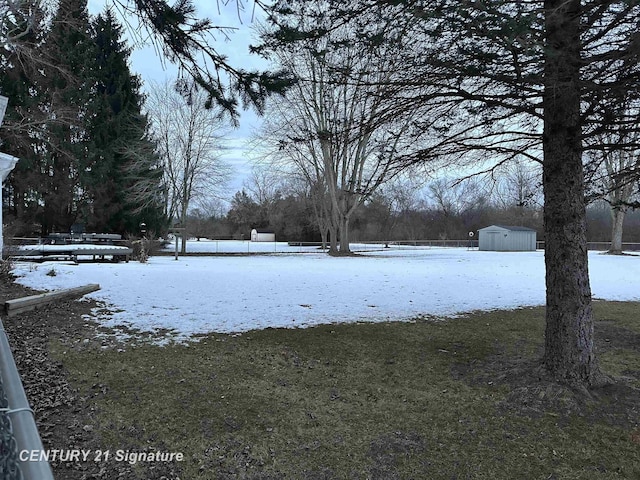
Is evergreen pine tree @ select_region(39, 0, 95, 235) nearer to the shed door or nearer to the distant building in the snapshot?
the distant building

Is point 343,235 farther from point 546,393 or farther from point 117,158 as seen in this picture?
point 546,393

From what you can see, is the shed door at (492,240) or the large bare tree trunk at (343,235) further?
the shed door at (492,240)

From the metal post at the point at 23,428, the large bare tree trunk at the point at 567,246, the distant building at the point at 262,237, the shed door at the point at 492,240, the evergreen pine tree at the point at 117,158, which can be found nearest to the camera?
the metal post at the point at 23,428

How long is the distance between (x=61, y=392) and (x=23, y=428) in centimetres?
303

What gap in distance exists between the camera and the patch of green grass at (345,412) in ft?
9.16

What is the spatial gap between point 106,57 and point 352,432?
88.4 feet

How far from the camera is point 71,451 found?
283 centimetres

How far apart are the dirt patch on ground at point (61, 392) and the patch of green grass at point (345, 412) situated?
0.12 metres

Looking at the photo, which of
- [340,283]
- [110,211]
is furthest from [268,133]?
[340,283]

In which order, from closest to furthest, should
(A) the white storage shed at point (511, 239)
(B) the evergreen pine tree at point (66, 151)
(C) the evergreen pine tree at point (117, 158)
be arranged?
(B) the evergreen pine tree at point (66, 151) → (C) the evergreen pine tree at point (117, 158) → (A) the white storage shed at point (511, 239)

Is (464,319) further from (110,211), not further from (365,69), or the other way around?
(110,211)

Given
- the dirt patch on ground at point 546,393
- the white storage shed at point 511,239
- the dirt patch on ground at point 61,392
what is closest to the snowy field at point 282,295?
the dirt patch on ground at point 61,392

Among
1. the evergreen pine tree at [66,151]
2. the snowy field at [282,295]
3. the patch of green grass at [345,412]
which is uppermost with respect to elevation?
the evergreen pine tree at [66,151]

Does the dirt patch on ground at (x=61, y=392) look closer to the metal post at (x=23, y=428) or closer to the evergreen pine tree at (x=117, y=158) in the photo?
the metal post at (x=23, y=428)
